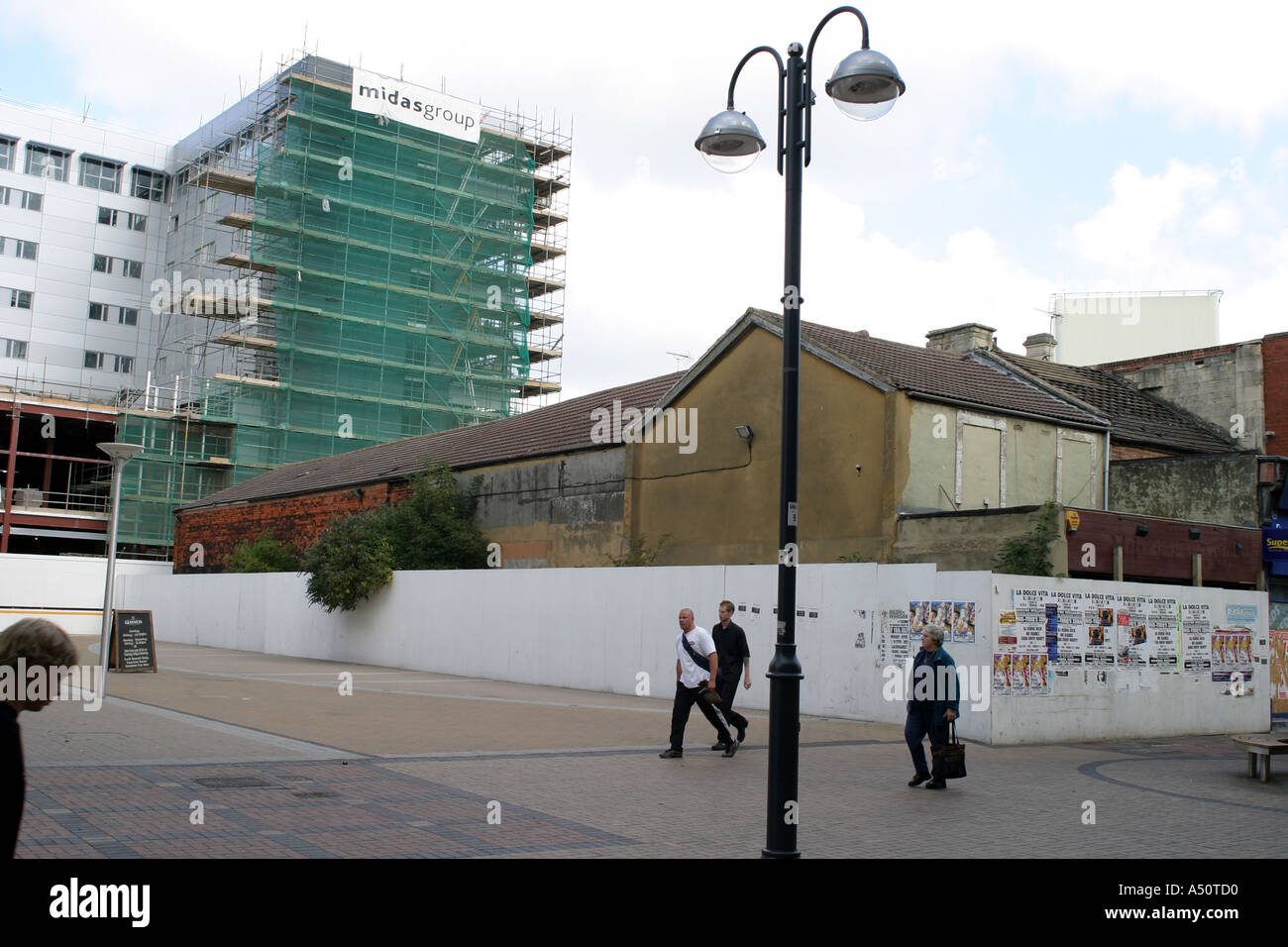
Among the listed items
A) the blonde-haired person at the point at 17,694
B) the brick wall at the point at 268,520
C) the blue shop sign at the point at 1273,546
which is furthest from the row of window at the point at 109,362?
the blonde-haired person at the point at 17,694

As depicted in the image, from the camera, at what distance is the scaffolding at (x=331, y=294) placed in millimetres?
53906

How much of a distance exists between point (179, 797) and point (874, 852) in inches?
212

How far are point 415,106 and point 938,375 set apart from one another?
1640 inches

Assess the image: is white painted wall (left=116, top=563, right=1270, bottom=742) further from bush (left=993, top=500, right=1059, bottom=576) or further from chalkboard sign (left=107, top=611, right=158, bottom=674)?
chalkboard sign (left=107, top=611, right=158, bottom=674)

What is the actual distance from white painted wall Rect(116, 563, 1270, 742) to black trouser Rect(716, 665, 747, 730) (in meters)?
3.62

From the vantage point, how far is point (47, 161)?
216 feet

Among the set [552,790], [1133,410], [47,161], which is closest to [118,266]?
[47,161]

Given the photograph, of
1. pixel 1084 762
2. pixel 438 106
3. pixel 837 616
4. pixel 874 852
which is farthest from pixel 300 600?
pixel 438 106

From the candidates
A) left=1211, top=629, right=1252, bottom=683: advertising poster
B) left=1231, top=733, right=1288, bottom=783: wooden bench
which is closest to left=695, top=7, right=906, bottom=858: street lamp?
left=1231, top=733, right=1288, bottom=783: wooden bench

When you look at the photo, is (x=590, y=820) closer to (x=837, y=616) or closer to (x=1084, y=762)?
(x=1084, y=762)

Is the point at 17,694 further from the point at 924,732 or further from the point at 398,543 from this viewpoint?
the point at 398,543

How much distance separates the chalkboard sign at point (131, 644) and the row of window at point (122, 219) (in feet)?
175
